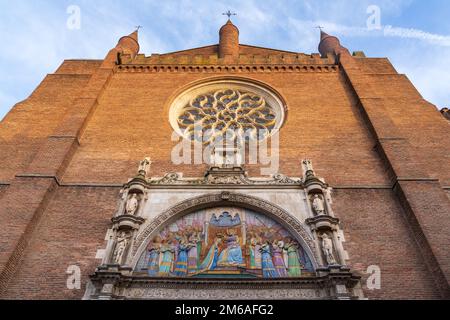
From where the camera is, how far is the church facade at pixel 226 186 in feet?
25.8

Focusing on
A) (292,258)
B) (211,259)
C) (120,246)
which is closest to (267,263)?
(292,258)

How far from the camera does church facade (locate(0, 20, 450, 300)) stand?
310 inches

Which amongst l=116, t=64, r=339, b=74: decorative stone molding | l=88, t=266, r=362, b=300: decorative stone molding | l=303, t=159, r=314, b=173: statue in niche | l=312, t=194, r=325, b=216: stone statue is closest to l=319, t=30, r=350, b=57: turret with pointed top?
l=116, t=64, r=339, b=74: decorative stone molding

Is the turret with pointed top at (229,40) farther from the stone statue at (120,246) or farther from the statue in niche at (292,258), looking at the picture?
the stone statue at (120,246)

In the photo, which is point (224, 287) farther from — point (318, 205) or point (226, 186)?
point (318, 205)

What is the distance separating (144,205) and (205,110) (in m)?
5.34

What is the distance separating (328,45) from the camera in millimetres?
18172

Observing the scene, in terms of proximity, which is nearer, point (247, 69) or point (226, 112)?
point (226, 112)

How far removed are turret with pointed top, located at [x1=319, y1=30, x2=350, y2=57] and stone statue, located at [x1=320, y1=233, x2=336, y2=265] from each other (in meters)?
10.5

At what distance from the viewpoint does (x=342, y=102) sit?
1340cm

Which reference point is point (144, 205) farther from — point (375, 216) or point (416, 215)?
point (416, 215)

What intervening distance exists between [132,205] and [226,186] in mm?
2273

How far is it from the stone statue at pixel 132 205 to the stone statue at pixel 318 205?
13.3ft

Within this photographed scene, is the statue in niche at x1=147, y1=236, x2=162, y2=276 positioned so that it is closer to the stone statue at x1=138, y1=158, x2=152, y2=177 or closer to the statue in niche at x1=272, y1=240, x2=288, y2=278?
the stone statue at x1=138, y1=158, x2=152, y2=177
